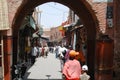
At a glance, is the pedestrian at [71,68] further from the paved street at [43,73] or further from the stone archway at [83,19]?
the paved street at [43,73]

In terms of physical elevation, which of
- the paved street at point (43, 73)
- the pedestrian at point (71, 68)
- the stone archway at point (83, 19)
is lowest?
the paved street at point (43, 73)

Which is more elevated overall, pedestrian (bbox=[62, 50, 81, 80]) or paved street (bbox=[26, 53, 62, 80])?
pedestrian (bbox=[62, 50, 81, 80])

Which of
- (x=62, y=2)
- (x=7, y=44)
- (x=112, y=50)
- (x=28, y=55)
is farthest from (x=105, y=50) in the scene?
(x=28, y=55)

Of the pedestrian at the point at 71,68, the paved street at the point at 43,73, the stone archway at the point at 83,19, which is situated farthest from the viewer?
the paved street at the point at 43,73

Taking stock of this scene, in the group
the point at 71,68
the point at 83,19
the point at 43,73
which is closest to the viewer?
the point at 71,68

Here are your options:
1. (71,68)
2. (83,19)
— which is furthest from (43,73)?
(71,68)

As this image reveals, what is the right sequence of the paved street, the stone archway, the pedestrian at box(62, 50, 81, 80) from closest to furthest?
the pedestrian at box(62, 50, 81, 80), the stone archway, the paved street

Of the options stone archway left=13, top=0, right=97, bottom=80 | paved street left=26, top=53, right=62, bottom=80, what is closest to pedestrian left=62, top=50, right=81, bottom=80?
stone archway left=13, top=0, right=97, bottom=80

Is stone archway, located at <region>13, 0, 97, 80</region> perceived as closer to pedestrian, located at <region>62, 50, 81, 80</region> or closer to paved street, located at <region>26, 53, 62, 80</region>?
paved street, located at <region>26, 53, 62, 80</region>

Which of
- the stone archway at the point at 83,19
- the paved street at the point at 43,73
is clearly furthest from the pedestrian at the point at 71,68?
the paved street at the point at 43,73

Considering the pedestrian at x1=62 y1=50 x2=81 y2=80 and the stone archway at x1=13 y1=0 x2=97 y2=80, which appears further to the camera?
the stone archway at x1=13 y1=0 x2=97 y2=80

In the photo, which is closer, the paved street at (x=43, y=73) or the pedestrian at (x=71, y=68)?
the pedestrian at (x=71, y=68)

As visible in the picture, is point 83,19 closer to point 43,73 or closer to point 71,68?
point 43,73

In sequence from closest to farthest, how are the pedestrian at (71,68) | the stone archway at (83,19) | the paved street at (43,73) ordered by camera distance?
the pedestrian at (71,68) < the stone archway at (83,19) < the paved street at (43,73)
